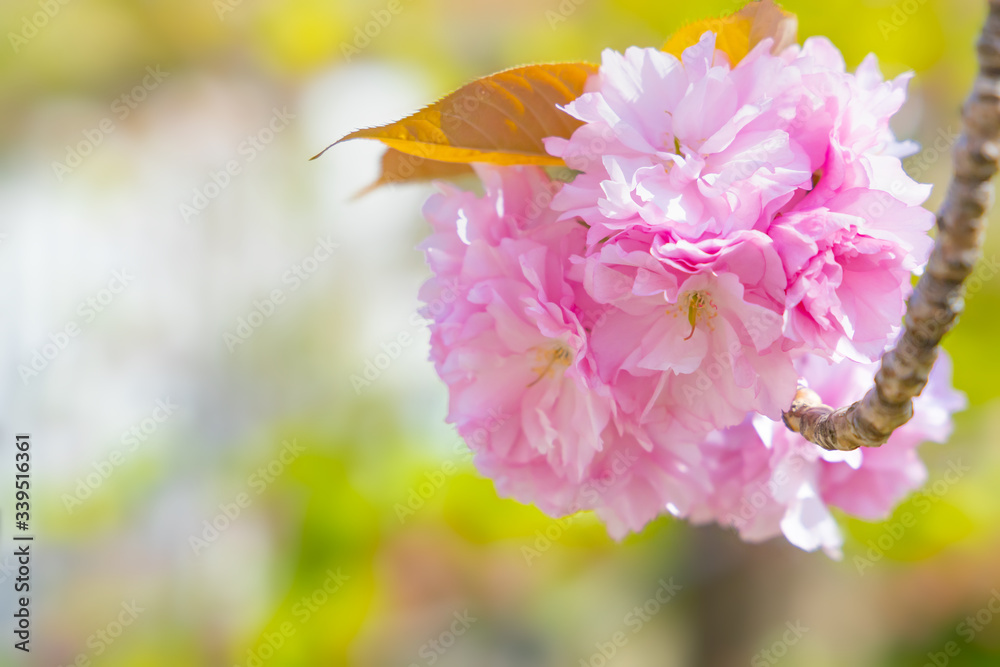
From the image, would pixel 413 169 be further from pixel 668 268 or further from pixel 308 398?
pixel 308 398

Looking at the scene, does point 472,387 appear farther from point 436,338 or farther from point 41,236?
point 41,236

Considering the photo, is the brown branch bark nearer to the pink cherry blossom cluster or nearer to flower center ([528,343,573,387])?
the pink cherry blossom cluster

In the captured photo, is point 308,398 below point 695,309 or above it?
below

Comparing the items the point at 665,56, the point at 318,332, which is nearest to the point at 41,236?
the point at 318,332

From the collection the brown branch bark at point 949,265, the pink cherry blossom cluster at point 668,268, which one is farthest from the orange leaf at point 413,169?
the brown branch bark at point 949,265

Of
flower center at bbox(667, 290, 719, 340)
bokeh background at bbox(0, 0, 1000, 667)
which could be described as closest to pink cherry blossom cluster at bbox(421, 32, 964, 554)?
flower center at bbox(667, 290, 719, 340)

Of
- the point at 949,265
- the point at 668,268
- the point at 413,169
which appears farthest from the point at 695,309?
the point at 413,169
